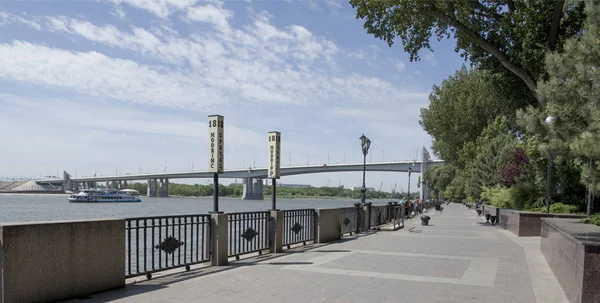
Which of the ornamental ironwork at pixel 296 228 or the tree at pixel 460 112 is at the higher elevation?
the tree at pixel 460 112

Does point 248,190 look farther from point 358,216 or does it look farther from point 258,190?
point 358,216

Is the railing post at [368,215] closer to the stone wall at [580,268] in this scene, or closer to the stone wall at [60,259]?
the stone wall at [580,268]

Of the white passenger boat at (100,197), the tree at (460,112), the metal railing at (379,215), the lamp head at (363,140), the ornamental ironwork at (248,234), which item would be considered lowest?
the white passenger boat at (100,197)

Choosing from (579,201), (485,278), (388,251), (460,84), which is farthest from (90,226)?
(460,84)

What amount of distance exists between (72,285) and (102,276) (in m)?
0.54

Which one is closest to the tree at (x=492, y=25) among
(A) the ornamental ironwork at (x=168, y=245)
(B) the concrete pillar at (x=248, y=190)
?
(A) the ornamental ironwork at (x=168, y=245)

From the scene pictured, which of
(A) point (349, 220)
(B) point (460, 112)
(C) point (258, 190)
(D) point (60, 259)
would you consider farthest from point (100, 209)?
(D) point (60, 259)

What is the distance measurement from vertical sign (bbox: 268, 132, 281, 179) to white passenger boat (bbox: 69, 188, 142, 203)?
8965 centimetres

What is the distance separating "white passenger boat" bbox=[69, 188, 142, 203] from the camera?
305 feet

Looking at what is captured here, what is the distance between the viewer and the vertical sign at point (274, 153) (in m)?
13.0

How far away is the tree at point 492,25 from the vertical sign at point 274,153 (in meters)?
9.11

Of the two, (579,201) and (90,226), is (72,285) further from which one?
(579,201)

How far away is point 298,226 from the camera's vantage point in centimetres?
1327

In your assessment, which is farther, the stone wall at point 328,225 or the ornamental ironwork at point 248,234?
the stone wall at point 328,225
